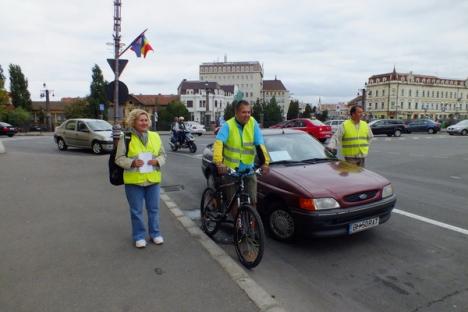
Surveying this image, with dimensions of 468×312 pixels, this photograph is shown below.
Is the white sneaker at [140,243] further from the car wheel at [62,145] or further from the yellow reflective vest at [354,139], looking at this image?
the car wheel at [62,145]

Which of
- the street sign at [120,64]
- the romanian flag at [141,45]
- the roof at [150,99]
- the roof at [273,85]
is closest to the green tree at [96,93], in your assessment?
the roof at [150,99]

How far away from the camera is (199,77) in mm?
145500

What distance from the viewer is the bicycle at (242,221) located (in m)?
3.79

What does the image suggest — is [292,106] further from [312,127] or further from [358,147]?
[358,147]

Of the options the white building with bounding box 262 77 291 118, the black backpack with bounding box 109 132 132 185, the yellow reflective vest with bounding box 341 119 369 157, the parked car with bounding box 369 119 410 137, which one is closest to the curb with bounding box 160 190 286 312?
the black backpack with bounding box 109 132 132 185

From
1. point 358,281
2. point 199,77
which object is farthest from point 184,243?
point 199,77

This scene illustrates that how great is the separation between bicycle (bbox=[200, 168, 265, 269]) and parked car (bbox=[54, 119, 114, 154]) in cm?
1103

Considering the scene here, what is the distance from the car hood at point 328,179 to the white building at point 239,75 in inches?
5329

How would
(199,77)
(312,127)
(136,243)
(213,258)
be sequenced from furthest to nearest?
(199,77) → (312,127) → (136,243) → (213,258)

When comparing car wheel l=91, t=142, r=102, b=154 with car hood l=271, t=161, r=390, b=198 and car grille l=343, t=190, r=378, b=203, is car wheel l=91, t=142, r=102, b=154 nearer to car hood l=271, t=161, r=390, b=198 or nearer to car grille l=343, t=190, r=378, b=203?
car hood l=271, t=161, r=390, b=198

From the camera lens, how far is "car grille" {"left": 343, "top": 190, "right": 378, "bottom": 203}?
434 cm

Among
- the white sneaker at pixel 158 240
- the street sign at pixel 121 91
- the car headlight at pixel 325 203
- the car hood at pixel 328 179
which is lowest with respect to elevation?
the white sneaker at pixel 158 240

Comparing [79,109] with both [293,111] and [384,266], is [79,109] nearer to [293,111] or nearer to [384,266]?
[293,111]

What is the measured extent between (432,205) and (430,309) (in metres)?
3.99
